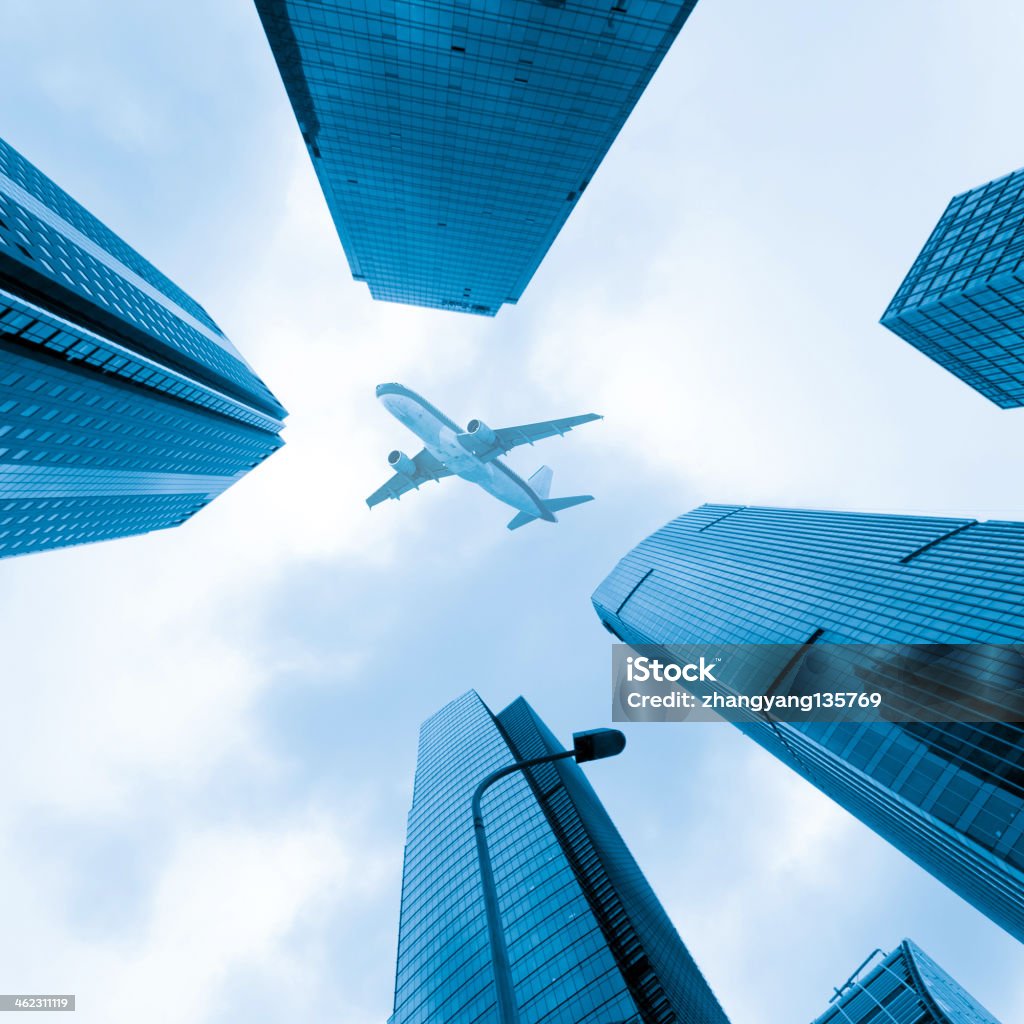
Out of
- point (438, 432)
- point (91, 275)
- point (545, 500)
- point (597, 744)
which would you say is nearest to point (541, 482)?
point (545, 500)

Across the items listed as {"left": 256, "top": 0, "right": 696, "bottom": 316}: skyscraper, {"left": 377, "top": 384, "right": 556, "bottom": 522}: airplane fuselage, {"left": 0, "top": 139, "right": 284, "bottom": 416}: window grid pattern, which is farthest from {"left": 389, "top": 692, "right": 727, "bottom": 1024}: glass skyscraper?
{"left": 0, "top": 139, "right": 284, "bottom": 416}: window grid pattern

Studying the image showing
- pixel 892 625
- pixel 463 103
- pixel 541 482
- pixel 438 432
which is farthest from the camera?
pixel 541 482

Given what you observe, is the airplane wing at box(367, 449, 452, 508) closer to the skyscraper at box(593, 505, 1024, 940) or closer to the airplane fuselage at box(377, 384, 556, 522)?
the airplane fuselage at box(377, 384, 556, 522)

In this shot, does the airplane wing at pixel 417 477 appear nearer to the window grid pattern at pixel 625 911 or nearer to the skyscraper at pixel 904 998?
the window grid pattern at pixel 625 911

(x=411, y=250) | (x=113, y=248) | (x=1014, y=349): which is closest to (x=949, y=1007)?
(x=1014, y=349)

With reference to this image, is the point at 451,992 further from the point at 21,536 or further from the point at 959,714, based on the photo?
the point at 21,536

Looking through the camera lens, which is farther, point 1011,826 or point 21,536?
point 21,536

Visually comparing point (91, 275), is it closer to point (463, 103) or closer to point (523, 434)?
point (463, 103)
